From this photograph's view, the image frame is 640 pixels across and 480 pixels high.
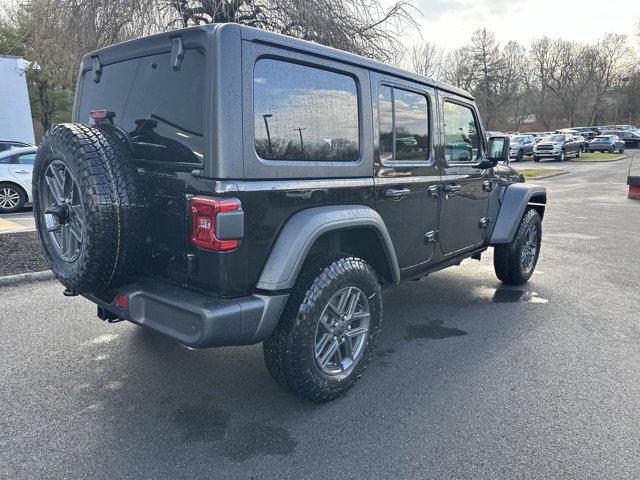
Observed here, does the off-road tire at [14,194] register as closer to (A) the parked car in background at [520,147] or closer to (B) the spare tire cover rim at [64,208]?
(B) the spare tire cover rim at [64,208]

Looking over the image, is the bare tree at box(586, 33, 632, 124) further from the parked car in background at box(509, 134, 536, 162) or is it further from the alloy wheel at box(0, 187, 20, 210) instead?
the alloy wheel at box(0, 187, 20, 210)

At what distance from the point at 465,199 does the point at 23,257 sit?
5377 millimetres

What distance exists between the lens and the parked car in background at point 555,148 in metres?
30.2

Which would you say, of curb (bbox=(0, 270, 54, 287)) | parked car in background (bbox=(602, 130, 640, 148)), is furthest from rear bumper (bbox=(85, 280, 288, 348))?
parked car in background (bbox=(602, 130, 640, 148))

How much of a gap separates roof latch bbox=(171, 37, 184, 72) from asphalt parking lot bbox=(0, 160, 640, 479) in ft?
6.51

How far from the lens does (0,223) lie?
8734mm

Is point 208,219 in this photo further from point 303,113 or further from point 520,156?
point 520,156

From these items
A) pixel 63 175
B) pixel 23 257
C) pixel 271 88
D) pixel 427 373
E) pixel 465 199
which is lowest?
pixel 427 373

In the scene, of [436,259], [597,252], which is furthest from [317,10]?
Answer: [436,259]

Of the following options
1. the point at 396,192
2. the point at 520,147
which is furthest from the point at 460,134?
the point at 520,147

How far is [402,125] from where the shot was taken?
3.58 m

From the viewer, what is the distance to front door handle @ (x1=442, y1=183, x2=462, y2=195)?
4.04 meters

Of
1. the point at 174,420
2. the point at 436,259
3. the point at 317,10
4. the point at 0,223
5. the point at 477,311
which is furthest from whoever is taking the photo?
the point at 317,10

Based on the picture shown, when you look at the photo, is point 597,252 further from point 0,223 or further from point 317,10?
point 0,223
